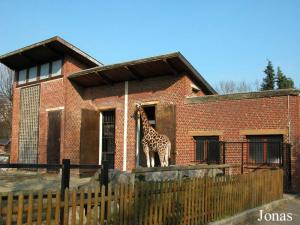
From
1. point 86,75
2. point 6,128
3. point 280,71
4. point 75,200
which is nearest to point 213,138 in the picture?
point 86,75

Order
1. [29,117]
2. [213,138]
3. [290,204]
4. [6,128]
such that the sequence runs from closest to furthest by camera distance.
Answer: [290,204], [213,138], [29,117], [6,128]

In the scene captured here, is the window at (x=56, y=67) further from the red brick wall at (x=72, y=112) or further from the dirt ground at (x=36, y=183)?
the dirt ground at (x=36, y=183)

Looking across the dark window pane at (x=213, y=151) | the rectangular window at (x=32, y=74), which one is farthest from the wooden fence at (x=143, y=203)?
the rectangular window at (x=32, y=74)

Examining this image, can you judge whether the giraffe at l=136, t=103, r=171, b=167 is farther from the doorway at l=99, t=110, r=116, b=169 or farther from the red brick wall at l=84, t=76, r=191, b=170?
the doorway at l=99, t=110, r=116, b=169

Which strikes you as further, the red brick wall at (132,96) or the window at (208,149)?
the red brick wall at (132,96)

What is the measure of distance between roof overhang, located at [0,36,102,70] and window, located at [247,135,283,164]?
1120 centimetres

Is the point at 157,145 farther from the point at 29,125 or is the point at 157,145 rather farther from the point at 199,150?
the point at 29,125

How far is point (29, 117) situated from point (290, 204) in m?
17.8

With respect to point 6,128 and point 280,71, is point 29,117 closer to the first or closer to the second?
point 280,71

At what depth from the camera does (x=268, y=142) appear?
1452cm

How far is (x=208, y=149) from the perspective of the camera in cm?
1678

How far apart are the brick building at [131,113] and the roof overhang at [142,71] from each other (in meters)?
0.05

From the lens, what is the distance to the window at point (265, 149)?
14.7 metres

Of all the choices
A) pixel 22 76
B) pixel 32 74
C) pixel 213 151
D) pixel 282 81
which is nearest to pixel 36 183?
pixel 213 151
